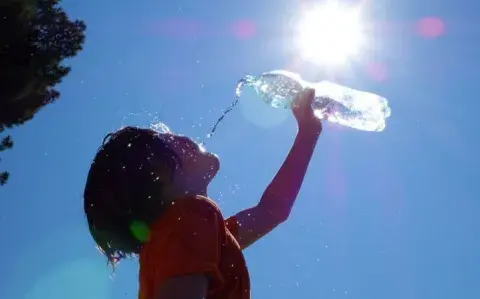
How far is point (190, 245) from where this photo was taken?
214 centimetres

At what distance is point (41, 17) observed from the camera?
40.1 feet

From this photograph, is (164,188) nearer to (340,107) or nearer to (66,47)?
(340,107)

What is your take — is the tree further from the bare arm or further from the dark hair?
the bare arm

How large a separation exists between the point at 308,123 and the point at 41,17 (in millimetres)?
10105

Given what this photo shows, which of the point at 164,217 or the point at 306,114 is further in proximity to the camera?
the point at 306,114

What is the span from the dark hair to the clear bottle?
110 inches

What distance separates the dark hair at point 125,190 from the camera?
2428mm

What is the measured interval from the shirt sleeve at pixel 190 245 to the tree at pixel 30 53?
9803 mm

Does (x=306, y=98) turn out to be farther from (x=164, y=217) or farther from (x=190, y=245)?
(x=190, y=245)

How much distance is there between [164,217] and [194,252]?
0.97 ft

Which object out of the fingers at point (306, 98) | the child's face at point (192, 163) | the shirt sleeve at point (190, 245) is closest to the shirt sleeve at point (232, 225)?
the child's face at point (192, 163)

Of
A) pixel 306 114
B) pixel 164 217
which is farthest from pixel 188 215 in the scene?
pixel 306 114

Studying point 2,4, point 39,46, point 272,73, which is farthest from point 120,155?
point 39,46

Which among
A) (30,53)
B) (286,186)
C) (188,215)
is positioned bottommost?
(188,215)
